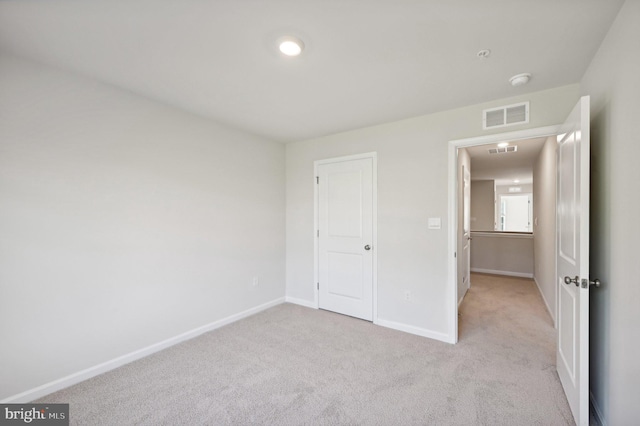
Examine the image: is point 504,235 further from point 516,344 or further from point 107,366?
point 107,366

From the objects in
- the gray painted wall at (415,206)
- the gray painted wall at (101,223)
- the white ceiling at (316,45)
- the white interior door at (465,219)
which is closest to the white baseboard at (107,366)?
the gray painted wall at (101,223)

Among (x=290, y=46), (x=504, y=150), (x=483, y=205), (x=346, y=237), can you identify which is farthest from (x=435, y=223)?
(x=483, y=205)

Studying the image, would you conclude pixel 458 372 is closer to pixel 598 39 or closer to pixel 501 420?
pixel 501 420

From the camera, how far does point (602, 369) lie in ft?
5.60

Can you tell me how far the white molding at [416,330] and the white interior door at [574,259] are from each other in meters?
0.93

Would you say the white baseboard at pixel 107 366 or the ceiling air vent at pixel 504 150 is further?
the ceiling air vent at pixel 504 150

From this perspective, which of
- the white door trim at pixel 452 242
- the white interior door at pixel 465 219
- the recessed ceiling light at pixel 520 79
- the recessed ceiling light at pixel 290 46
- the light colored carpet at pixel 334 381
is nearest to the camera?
the recessed ceiling light at pixel 290 46

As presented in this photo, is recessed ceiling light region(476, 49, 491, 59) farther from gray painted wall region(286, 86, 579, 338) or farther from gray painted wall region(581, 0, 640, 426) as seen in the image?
gray painted wall region(286, 86, 579, 338)

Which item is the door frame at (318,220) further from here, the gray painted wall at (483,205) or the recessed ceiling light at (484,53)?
the gray painted wall at (483,205)

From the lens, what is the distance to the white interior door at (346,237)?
3516 mm

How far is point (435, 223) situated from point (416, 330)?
122cm

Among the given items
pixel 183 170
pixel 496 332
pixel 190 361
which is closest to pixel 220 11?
pixel 183 170

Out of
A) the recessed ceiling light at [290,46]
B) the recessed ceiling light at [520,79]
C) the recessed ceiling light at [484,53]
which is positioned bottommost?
the recessed ceiling light at [520,79]

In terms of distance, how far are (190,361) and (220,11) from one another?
2715 mm
